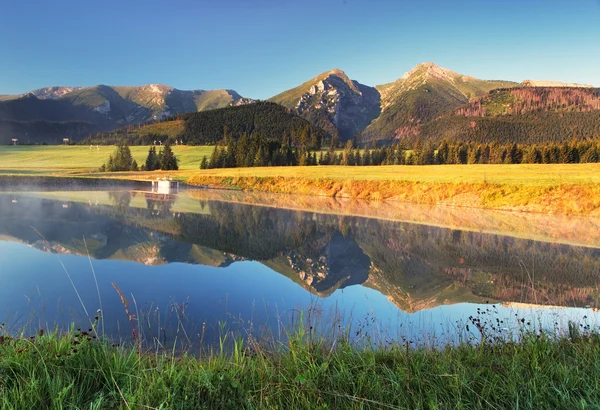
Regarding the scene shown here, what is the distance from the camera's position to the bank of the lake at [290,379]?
3.29 meters

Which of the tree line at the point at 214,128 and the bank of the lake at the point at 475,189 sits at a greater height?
the tree line at the point at 214,128

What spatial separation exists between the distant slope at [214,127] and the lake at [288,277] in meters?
130

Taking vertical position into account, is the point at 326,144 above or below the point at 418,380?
above

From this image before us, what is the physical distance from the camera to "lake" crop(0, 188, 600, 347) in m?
6.50

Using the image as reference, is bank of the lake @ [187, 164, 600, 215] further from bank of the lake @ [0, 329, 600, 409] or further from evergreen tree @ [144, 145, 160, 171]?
evergreen tree @ [144, 145, 160, 171]

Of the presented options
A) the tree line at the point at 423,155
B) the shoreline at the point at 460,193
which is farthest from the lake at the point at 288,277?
the tree line at the point at 423,155

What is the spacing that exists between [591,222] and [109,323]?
27273mm

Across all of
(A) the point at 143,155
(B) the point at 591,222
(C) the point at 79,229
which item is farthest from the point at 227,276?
(A) the point at 143,155

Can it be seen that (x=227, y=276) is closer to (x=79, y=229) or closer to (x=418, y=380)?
(x=418, y=380)

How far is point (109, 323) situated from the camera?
6.49 meters

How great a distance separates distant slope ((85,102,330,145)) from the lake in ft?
427

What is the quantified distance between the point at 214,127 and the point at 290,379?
567ft

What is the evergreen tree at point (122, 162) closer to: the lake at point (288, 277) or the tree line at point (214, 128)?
the tree line at point (214, 128)

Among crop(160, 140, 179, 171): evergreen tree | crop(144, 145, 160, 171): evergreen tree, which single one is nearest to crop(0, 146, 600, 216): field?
crop(160, 140, 179, 171): evergreen tree
